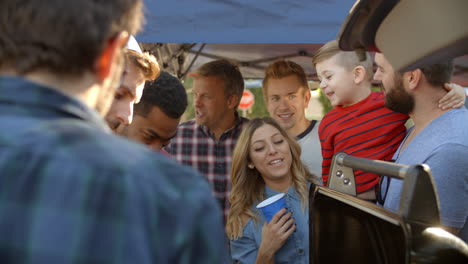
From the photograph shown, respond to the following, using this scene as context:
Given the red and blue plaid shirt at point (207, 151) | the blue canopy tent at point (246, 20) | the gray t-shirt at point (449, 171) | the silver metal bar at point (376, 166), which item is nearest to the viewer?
the silver metal bar at point (376, 166)

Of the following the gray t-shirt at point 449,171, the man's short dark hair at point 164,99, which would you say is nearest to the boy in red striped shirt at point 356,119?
the gray t-shirt at point 449,171

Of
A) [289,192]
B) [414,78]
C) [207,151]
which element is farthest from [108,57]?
[207,151]

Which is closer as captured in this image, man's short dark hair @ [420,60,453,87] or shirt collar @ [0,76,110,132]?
shirt collar @ [0,76,110,132]

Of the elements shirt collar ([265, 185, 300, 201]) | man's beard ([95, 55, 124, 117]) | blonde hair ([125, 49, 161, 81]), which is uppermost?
blonde hair ([125, 49, 161, 81])

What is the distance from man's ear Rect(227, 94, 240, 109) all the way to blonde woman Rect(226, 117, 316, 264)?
0.79 m

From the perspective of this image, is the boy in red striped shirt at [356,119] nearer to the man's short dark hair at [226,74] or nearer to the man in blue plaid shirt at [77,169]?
the man's short dark hair at [226,74]

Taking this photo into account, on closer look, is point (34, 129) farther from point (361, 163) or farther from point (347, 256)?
point (347, 256)

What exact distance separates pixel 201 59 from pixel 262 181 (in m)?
3.14

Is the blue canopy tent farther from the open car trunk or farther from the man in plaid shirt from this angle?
the open car trunk

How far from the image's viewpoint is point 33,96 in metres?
0.79

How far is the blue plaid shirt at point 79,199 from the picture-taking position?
72cm

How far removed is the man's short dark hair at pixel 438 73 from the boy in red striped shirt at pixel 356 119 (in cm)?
53

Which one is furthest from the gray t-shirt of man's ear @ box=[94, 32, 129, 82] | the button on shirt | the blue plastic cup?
man's ear @ box=[94, 32, 129, 82]

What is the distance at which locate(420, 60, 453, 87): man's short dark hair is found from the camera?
227 centimetres
